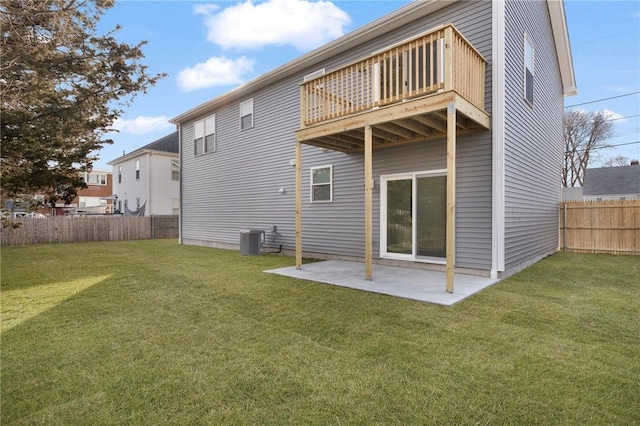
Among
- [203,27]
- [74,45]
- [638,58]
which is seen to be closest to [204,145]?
[203,27]

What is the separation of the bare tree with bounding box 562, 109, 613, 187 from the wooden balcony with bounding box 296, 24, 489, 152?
23288 millimetres

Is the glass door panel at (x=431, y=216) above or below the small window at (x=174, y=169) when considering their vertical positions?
below

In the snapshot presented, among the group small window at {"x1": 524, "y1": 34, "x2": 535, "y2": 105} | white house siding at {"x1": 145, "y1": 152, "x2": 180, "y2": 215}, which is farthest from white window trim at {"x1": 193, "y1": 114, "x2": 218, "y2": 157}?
small window at {"x1": 524, "y1": 34, "x2": 535, "y2": 105}

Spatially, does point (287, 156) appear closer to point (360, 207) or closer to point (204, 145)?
point (360, 207)

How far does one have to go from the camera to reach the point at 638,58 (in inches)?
580

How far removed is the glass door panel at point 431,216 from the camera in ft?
21.9

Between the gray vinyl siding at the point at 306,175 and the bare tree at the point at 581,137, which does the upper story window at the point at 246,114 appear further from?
the bare tree at the point at 581,137

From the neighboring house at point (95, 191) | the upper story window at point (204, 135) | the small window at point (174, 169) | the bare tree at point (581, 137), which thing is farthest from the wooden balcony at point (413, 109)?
the neighboring house at point (95, 191)

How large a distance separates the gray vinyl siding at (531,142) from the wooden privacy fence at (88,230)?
1616 centimetres

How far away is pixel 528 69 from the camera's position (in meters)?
7.58

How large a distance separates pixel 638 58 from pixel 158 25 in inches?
778

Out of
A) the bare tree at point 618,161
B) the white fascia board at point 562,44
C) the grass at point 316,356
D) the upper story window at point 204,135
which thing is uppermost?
the white fascia board at point 562,44

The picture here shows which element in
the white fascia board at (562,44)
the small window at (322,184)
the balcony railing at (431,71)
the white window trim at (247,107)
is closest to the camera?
the balcony railing at (431,71)

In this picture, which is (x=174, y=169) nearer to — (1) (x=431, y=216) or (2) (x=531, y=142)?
(1) (x=431, y=216)
